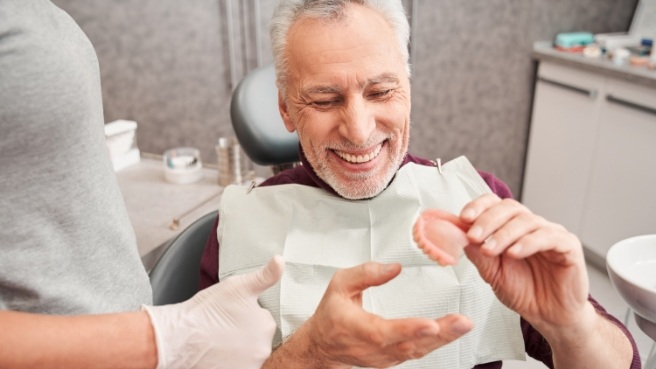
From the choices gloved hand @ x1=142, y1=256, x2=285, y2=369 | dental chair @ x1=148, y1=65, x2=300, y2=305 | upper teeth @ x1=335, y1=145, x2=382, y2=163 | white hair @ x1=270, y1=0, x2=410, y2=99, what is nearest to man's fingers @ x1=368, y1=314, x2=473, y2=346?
gloved hand @ x1=142, y1=256, x2=285, y2=369

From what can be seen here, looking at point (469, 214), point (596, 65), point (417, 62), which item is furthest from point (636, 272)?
point (417, 62)

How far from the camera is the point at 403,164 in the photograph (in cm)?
140

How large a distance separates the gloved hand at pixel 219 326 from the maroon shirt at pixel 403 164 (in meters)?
0.44

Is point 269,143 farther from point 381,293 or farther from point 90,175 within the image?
point 90,175

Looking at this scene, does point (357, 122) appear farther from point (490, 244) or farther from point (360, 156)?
point (490, 244)

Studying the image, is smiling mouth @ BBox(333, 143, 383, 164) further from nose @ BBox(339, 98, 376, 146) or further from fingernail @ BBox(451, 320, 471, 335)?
fingernail @ BBox(451, 320, 471, 335)

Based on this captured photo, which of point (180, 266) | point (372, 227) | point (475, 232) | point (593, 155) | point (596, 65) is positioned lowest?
point (593, 155)

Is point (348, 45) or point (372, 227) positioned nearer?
point (348, 45)

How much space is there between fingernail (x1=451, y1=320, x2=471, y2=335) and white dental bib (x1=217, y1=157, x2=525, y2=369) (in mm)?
477

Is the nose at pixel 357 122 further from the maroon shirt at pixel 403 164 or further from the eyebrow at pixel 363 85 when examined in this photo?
the maroon shirt at pixel 403 164

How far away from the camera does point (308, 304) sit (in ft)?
4.05

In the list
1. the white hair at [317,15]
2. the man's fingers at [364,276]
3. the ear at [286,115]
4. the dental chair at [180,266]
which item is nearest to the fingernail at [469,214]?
the man's fingers at [364,276]

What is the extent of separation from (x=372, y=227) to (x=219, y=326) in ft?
1.67

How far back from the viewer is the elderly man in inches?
37.4
